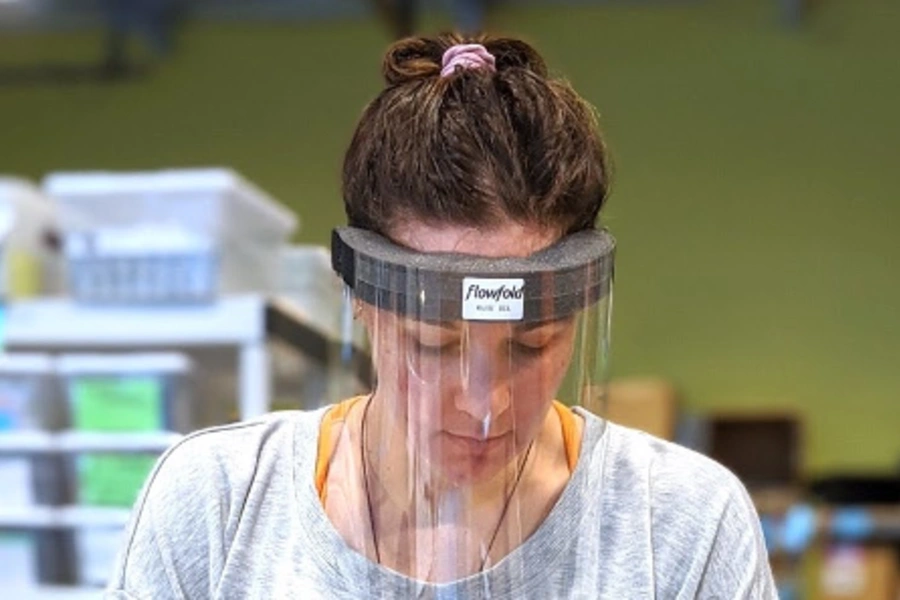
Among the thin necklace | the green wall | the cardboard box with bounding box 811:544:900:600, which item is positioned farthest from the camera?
the green wall

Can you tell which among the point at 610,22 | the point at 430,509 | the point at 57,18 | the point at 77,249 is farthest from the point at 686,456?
the point at 57,18

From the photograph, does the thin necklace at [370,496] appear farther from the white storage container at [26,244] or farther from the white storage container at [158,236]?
the white storage container at [26,244]

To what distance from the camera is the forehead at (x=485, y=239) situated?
3.13 feet

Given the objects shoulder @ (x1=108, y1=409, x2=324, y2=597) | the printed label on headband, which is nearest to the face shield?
the printed label on headband

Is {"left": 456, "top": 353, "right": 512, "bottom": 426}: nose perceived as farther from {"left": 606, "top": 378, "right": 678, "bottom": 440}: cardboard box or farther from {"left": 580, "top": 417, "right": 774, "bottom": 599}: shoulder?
{"left": 606, "top": 378, "right": 678, "bottom": 440}: cardboard box

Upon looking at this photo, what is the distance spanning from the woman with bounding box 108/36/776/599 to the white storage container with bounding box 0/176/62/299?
1225 mm

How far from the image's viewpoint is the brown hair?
945 mm

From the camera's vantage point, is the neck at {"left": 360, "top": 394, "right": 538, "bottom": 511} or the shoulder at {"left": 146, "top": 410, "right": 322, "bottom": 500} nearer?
the neck at {"left": 360, "top": 394, "right": 538, "bottom": 511}

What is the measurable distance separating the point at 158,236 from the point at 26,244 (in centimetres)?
Result: 33

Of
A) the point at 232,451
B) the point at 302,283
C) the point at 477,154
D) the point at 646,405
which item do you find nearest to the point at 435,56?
the point at 477,154

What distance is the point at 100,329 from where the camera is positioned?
221 cm

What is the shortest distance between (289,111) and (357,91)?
0.27 meters

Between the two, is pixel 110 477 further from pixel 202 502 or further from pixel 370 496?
→ pixel 370 496

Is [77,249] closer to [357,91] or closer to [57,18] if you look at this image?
Result: [357,91]
